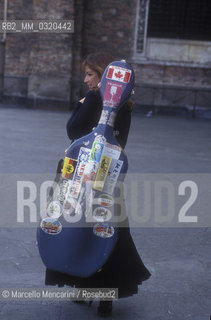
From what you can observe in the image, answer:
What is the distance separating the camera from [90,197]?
320 cm

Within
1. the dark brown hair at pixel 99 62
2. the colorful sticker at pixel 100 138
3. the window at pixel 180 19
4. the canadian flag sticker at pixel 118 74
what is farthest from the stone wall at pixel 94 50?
the colorful sticker at pixel 100 138

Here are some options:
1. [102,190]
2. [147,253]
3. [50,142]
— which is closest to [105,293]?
[102,190]

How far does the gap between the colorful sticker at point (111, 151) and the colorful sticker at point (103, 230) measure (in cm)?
42

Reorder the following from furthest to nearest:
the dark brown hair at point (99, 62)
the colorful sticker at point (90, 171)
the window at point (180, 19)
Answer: the window at point (180, 19)
the dark brown hair at point (99, 62)
the colorful sticker at point (90, 171)

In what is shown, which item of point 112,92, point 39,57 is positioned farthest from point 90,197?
point 39,57

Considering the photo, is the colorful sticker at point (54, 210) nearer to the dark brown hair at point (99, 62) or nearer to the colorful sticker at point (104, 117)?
the colorful sticker at point (104, 117)

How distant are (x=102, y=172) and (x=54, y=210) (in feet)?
1.27

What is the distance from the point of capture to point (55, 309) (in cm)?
370

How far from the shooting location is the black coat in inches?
134

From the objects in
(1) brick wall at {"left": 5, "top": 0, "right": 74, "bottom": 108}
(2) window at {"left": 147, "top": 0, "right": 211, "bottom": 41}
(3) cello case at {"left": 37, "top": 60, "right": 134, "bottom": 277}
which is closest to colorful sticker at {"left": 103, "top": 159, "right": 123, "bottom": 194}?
(3) cello case at {"left": 37, "top": 60, "right": 134, "bottom": 277}

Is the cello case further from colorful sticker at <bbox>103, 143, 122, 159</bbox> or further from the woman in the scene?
the woman

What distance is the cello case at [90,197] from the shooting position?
3.19m

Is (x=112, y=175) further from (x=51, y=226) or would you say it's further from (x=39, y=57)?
(x=39, y=57)

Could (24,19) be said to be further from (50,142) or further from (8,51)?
(50,142)
